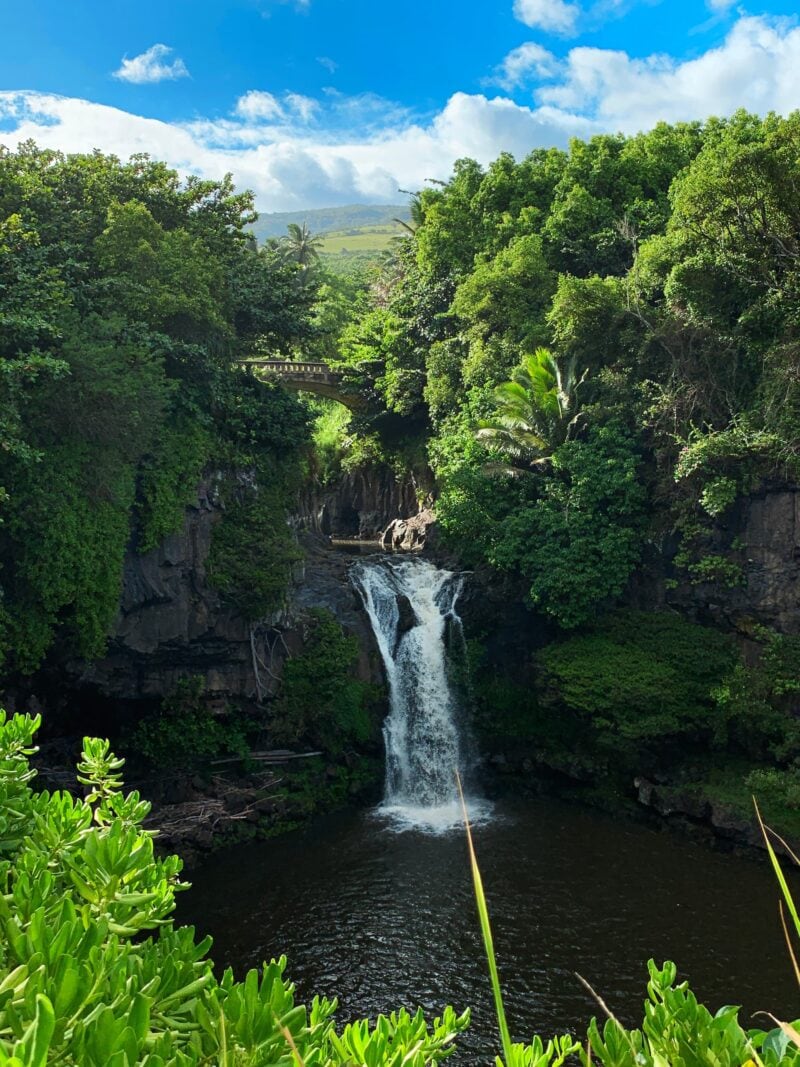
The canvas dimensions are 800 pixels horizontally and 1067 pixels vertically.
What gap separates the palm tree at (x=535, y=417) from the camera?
2006 centimetres

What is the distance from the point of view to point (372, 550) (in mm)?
27953

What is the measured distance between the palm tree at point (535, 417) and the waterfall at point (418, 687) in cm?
390

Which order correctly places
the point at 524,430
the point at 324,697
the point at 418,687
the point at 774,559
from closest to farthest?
the point at 774,559 < the point at 324,697 < the point at 418,687 < the point at 524,430

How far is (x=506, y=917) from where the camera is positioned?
13016mm

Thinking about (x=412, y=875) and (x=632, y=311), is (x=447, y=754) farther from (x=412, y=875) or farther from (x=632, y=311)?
(x=632, y=311)

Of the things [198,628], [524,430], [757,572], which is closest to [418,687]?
[198,628]

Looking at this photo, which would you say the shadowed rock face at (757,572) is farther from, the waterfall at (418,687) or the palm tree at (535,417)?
the waterfall at (418,687)

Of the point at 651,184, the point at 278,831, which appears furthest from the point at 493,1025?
the point at 651,184

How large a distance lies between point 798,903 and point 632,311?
47.2 feet

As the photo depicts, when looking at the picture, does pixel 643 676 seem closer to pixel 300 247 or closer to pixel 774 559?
pixel 774 559

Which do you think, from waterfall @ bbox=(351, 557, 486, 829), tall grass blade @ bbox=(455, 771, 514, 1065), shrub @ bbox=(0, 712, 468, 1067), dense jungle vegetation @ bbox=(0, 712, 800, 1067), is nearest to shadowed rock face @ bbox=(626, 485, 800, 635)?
waterfall @ bbox=(351, 557, 486, 829)

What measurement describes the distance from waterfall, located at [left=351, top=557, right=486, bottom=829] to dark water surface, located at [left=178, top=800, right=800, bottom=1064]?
177 centimetres

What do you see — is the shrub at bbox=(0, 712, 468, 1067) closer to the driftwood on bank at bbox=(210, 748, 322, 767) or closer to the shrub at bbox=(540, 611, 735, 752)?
the driftwood on bank at bbox=(210, 748, 322, 767)

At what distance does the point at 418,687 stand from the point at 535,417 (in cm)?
790
